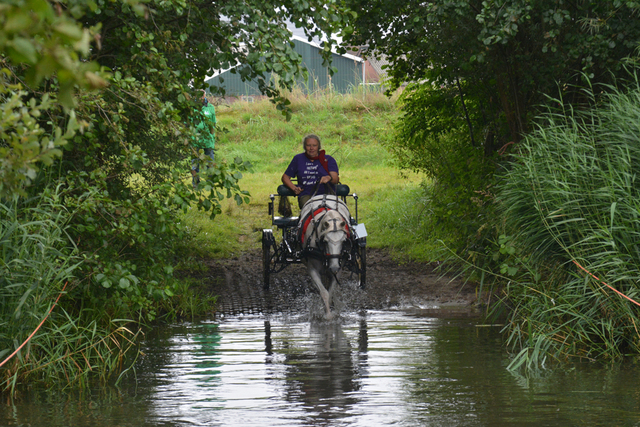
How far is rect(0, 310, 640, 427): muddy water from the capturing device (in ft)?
15.4

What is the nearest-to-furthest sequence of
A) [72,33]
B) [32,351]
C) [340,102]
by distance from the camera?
[72,33] → [32,351] → [340,102]

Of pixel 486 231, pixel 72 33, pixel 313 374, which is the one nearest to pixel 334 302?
pixel 486 231

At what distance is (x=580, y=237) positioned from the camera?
6355mm

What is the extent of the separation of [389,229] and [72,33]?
41.5 ft

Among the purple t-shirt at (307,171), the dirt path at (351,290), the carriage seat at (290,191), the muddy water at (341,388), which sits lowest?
the muddy water at (341,388)

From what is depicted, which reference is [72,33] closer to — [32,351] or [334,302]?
[32,351]

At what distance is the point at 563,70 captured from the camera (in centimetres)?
815

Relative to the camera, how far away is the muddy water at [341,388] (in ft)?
15.4

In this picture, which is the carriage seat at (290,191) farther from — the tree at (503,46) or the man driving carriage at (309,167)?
the tree at (503,46)

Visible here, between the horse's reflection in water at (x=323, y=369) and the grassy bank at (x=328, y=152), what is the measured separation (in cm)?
419

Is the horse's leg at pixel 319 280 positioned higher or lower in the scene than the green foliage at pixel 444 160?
lower

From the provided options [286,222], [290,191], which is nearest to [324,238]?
[286,222]

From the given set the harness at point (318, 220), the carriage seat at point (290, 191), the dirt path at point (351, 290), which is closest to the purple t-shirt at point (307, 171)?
the carriage seat at point (290, 191)

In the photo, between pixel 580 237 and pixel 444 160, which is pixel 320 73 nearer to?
pixel 444 160
